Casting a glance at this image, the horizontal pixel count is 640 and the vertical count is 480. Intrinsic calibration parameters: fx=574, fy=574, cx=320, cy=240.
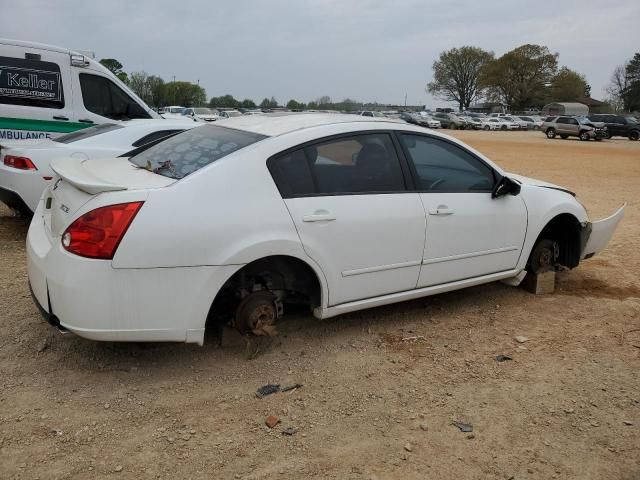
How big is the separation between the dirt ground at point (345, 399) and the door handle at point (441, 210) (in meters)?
0.85

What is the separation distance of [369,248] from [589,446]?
5.37 ft

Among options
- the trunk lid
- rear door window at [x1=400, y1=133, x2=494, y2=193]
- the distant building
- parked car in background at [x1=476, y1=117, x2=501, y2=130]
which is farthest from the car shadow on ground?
the distant building

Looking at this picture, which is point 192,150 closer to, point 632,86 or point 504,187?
point 504,187

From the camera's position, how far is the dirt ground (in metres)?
2.64

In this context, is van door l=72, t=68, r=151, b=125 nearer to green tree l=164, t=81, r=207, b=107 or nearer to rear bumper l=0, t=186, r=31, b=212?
rear bumper l=0, t=186, r=31, b=212

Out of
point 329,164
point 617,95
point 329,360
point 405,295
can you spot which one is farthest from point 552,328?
point 617,95

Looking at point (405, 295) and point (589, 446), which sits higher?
point (405, 295)

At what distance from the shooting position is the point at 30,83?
7828 millimetres

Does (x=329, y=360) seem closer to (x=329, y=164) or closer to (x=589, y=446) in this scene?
(x=329, y=164)

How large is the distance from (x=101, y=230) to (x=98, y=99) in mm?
6261

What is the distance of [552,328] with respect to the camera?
14.0ft

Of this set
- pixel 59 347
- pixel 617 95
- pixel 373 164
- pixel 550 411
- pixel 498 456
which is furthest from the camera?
pixel 617 95

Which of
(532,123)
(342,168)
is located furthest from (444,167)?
(532,123)

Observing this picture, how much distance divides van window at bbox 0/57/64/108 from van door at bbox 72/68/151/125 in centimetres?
26
